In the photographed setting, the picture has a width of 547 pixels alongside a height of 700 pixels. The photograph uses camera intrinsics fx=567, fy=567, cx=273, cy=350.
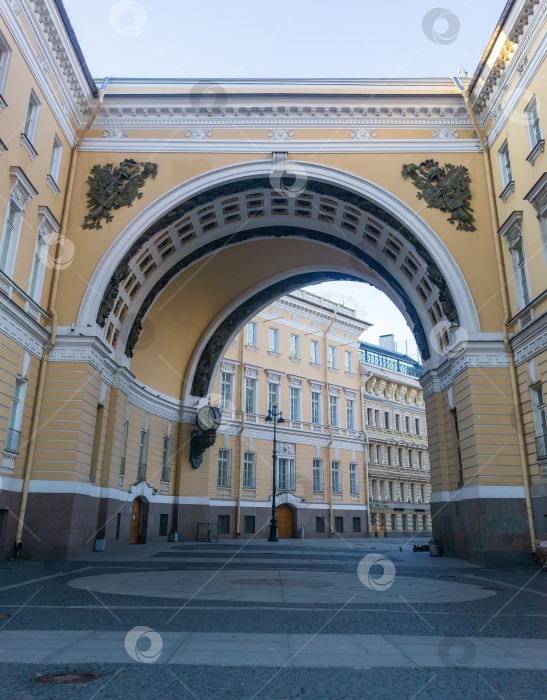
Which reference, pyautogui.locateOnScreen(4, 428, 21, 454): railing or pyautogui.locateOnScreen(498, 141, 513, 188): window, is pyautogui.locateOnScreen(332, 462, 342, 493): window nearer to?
pyautogui.locateOnScreen(498, 141, 513, 188): window

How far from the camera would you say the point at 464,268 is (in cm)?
1775

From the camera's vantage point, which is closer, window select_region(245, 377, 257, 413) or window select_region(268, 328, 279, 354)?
window select_region(245, 377, 257, 413)

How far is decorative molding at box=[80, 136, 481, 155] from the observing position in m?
19.3

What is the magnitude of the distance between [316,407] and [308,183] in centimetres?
2260

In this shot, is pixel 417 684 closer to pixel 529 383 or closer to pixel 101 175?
pixel 529 383

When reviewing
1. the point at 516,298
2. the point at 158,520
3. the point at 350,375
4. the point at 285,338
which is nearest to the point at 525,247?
the point at 516,298

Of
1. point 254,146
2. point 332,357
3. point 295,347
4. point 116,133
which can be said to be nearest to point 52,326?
point 116,133

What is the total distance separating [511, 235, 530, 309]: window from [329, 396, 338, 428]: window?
82.1ft

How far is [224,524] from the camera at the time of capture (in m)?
32.4

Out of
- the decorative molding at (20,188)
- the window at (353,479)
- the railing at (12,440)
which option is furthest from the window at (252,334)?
the railing at (12,440)

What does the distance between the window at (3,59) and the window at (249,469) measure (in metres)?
25.0

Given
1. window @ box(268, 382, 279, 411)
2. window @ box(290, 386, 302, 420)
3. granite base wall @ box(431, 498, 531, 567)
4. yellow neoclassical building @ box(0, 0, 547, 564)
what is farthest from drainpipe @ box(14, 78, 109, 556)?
window @ box(290, 386, 302, 420)

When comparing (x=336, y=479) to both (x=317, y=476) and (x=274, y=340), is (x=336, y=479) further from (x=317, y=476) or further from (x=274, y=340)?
(x=274, y=340)

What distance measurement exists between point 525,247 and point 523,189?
166 cm
